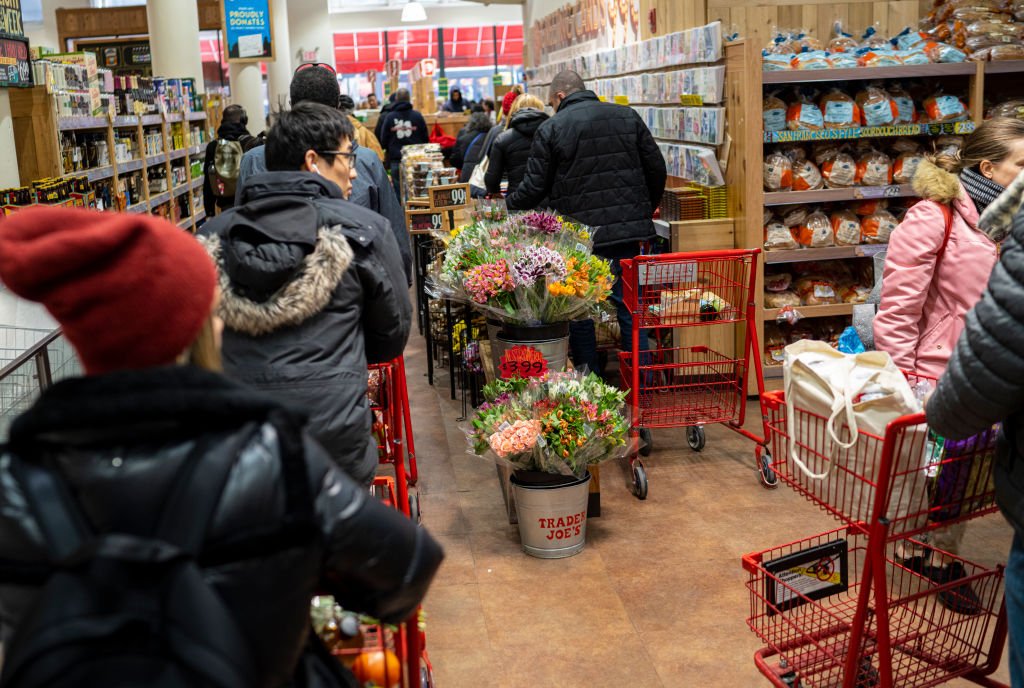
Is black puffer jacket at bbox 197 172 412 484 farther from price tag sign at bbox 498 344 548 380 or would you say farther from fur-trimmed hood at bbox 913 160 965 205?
fur-trimmed hood at bbox 913 160 965 205

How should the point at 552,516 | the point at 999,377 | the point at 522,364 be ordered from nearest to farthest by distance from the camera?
the point at 999,377
the point at 552,516
the point at 522,364

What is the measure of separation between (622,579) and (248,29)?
47.7 ft

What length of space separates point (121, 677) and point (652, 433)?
478cm

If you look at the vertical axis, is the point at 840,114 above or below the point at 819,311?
above

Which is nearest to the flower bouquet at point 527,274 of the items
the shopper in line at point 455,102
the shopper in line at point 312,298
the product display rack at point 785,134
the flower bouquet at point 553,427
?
the flower bouquet at point 553,427

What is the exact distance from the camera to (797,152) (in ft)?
20.1

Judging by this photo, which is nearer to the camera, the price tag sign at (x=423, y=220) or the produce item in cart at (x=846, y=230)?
the produce item in cart at (x=846, y=230)

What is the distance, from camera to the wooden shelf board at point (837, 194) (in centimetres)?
594

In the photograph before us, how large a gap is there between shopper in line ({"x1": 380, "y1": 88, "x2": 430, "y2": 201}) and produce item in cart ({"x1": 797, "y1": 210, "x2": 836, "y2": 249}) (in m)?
8.12

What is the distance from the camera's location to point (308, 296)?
2566 millimetres

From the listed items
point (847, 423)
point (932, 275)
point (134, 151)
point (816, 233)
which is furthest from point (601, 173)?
point (134, 151)

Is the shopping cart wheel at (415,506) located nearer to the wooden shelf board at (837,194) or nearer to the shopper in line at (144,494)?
the wooden shelf board at (837,194)

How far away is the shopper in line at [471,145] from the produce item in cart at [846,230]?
385 centimetres

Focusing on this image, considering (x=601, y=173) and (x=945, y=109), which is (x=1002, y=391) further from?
(x=945, y=109)
